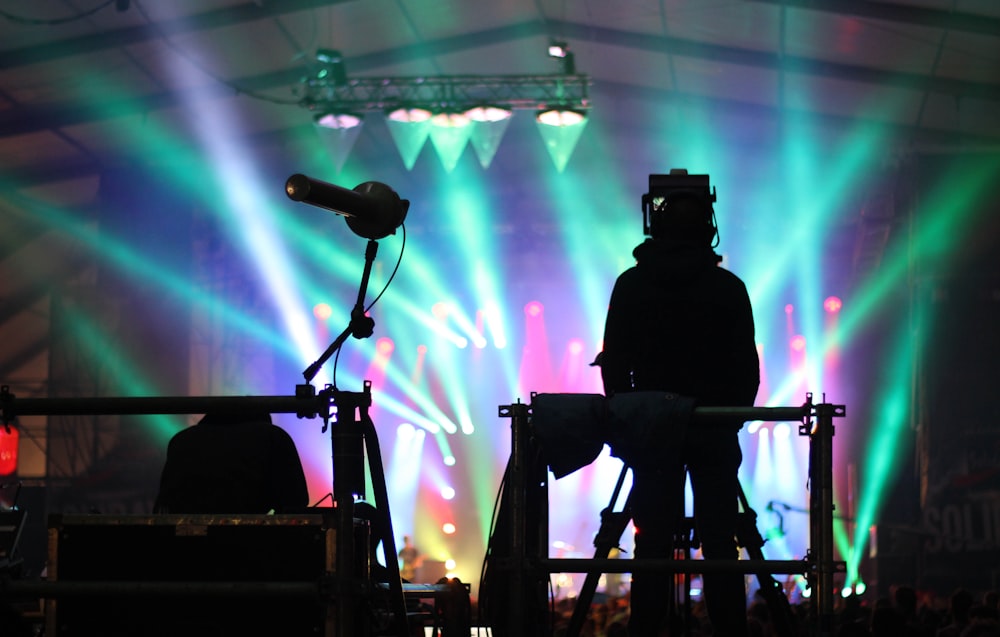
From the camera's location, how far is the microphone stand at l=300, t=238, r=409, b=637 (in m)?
3.24

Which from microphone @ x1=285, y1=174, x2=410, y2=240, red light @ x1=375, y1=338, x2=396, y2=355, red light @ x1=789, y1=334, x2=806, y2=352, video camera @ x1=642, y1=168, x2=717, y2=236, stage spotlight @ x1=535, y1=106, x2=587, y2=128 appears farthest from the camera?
red light @ x1=375, y1=338, x2=396, y2=355

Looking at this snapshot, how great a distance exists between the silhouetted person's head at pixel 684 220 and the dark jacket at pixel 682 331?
0.18ft

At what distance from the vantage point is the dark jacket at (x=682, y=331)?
4.07m

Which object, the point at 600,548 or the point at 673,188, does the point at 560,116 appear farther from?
the point at 600,548

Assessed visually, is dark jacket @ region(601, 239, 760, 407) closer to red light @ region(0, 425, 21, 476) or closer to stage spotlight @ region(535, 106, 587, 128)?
stage spotlight @ region(535, 106, 587, 128)

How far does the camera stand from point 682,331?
13.4ft

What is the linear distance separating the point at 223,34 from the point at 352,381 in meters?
7.93

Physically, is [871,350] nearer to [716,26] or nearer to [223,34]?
[716,26]

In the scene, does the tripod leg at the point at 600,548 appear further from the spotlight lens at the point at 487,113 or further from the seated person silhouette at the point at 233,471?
the spotlight lens at the point at 487,113

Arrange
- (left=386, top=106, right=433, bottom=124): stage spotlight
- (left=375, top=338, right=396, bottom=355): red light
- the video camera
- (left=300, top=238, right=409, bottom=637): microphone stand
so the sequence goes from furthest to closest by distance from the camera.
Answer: (left=375, top=338, right=396, bottom=355): red light < (left=386, top=106, right=433, bottom=124): stage spotlight < the video camera < (left=300, top=238, right=409, bottom=637): microphone stand

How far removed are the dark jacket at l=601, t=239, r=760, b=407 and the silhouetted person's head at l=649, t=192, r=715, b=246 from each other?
56 millimetres

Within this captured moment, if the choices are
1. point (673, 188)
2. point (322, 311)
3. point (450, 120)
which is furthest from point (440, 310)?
point (673, 188)

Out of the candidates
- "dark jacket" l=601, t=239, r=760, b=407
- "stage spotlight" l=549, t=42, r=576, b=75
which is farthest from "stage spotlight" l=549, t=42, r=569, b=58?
"dark jacket" l=601, t=239, r=760, b=407

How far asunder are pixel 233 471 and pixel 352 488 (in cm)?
97
